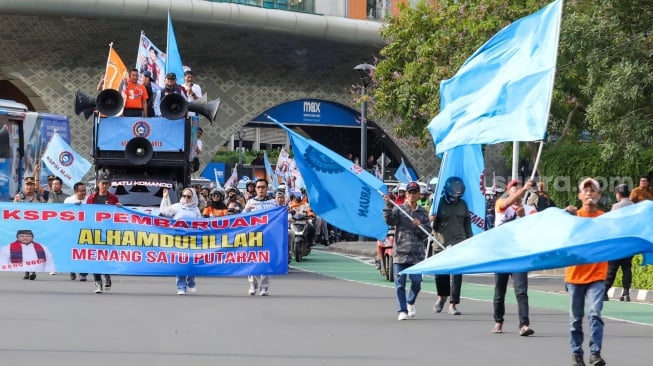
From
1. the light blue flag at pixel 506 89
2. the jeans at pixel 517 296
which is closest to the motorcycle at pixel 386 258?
the light blue flag at pixel 506 89

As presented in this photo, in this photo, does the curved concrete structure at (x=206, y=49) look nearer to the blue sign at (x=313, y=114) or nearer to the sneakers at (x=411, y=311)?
the blue sign at (x=313, y=114)

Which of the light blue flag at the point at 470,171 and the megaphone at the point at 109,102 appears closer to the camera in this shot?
the light blue flag at the point at 470,171

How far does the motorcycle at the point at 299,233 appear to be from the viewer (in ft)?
107

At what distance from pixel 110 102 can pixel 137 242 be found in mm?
6130

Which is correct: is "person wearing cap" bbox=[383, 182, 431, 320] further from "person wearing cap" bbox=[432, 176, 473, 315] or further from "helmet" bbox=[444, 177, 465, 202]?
"helmet" bbox=[444, 177, 465, 202]

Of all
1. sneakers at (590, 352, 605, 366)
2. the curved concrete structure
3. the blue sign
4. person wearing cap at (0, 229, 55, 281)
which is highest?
the curved concrete structure

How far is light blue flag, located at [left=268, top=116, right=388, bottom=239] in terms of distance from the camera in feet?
61.3

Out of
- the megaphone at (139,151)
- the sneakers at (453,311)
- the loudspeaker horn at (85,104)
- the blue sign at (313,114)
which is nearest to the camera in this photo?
the sneakers at (453,311)

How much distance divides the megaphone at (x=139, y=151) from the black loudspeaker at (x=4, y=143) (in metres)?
6.02

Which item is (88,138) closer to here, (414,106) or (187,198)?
(414,106)

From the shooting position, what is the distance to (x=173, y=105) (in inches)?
1037

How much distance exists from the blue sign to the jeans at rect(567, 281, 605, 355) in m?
48.8

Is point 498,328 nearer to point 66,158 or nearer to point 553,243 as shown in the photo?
point 553,243

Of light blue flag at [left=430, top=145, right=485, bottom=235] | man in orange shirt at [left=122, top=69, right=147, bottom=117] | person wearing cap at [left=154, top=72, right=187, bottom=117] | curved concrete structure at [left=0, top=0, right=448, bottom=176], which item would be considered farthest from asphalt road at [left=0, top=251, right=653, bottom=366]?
curved concrete structure at [left=0, top=0, right=448, bottom=176]
